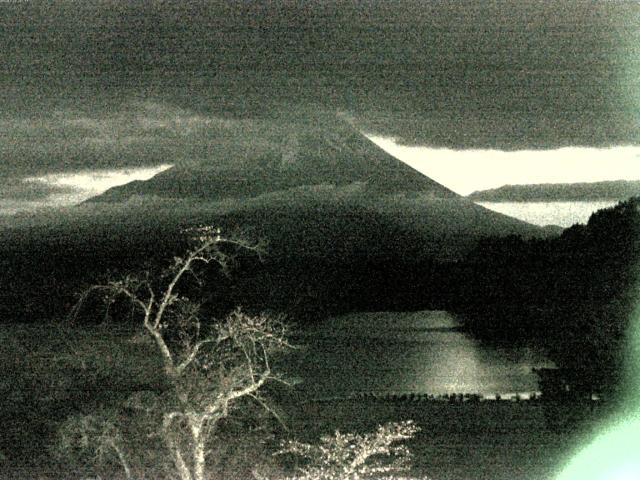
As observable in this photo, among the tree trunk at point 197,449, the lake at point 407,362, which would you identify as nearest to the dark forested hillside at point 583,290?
the lake at point 407,362

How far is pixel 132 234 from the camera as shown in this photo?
18016mm

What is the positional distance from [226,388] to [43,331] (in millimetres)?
4158

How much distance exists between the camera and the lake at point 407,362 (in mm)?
15289

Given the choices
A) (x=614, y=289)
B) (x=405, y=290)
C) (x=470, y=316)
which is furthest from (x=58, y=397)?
(x=405, y=290)

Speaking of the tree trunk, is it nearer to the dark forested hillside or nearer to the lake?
the dark forested hillside

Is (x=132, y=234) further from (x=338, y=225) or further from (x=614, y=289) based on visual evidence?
(x=338, y=225)

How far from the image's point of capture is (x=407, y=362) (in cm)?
1981

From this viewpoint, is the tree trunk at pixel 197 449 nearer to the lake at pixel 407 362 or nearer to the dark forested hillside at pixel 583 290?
the dark forested hillside at pixel 583 290

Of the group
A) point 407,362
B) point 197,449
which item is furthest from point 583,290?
point 407,362

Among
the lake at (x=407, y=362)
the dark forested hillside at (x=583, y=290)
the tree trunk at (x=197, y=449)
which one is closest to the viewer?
the tree trunk at (x=197, y=449)

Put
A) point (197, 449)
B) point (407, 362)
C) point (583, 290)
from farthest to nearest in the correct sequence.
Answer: point (407, 362) → point (583, 290) → point (197, 449)

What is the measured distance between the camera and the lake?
15289 mm

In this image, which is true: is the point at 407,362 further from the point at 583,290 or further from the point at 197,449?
the point at 197,449

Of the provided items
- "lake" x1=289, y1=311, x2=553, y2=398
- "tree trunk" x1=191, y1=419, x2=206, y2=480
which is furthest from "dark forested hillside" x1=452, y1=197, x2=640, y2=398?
"tree trunk" x1=191, y1=419, x2=206, y2=480
